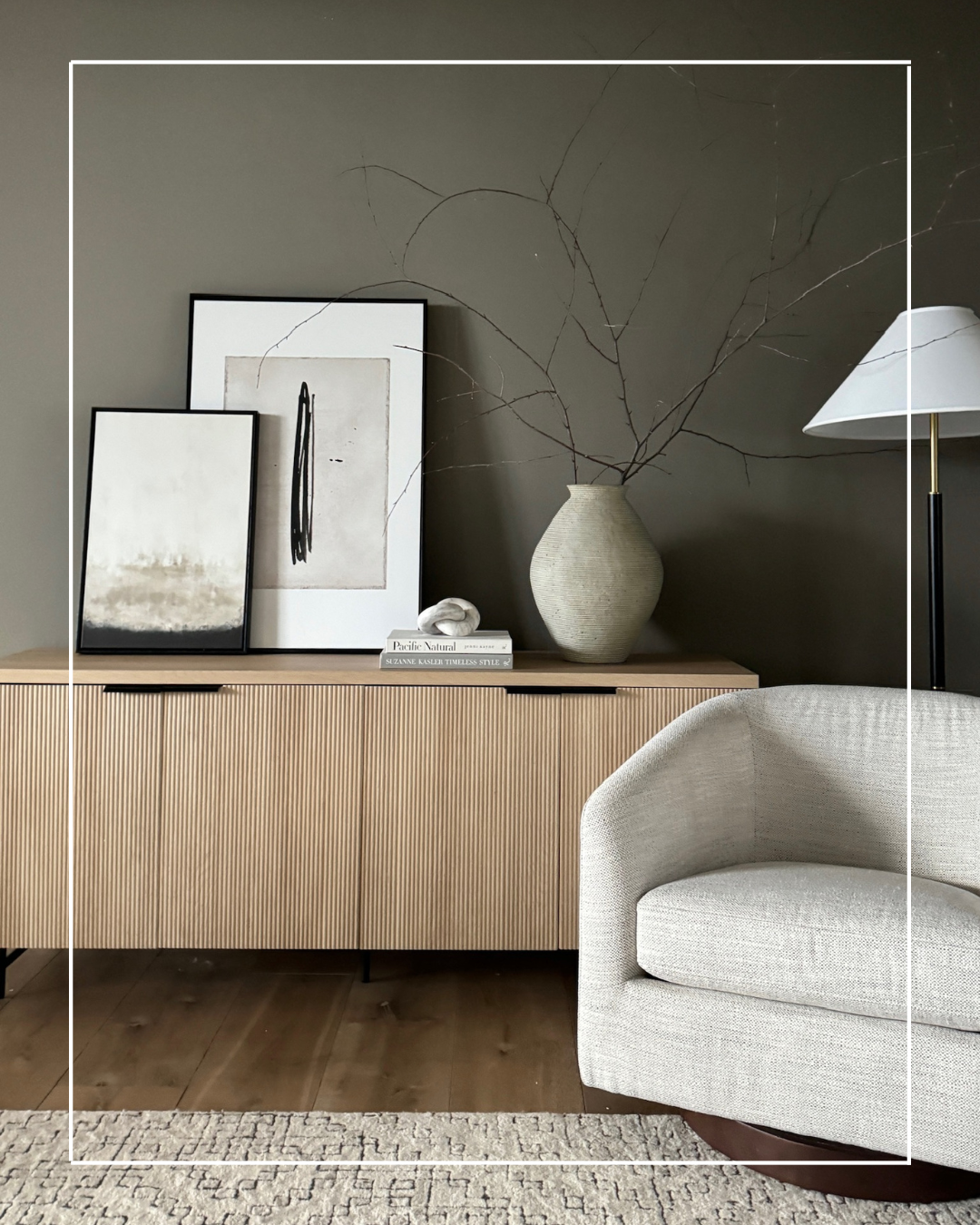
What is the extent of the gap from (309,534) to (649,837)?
46.0 inches

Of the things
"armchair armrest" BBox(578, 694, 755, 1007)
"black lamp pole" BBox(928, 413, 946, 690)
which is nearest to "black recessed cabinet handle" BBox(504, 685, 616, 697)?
"armchair armrest" BBox(578, 694, 755, 1007)

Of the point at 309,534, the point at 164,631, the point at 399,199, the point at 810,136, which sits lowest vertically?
the point at 164,631

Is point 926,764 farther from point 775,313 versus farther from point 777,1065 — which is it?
point 775,313

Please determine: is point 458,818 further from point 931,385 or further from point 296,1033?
point 931,385

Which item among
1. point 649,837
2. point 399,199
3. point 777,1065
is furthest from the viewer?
point 399,199

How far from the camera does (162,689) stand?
201cm

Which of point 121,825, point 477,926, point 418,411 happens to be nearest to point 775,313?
point 418,411

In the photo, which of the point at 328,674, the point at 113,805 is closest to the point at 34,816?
the point at 113,805

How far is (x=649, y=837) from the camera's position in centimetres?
156

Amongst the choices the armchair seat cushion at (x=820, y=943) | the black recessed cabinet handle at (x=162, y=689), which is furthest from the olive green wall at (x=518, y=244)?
the armchair seat cushion at (x=820, y=943)

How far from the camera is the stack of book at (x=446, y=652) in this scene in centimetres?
206

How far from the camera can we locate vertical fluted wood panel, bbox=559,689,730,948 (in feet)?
6.69

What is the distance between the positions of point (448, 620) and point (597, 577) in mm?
331

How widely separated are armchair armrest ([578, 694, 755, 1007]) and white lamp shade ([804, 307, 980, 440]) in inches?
25.6
